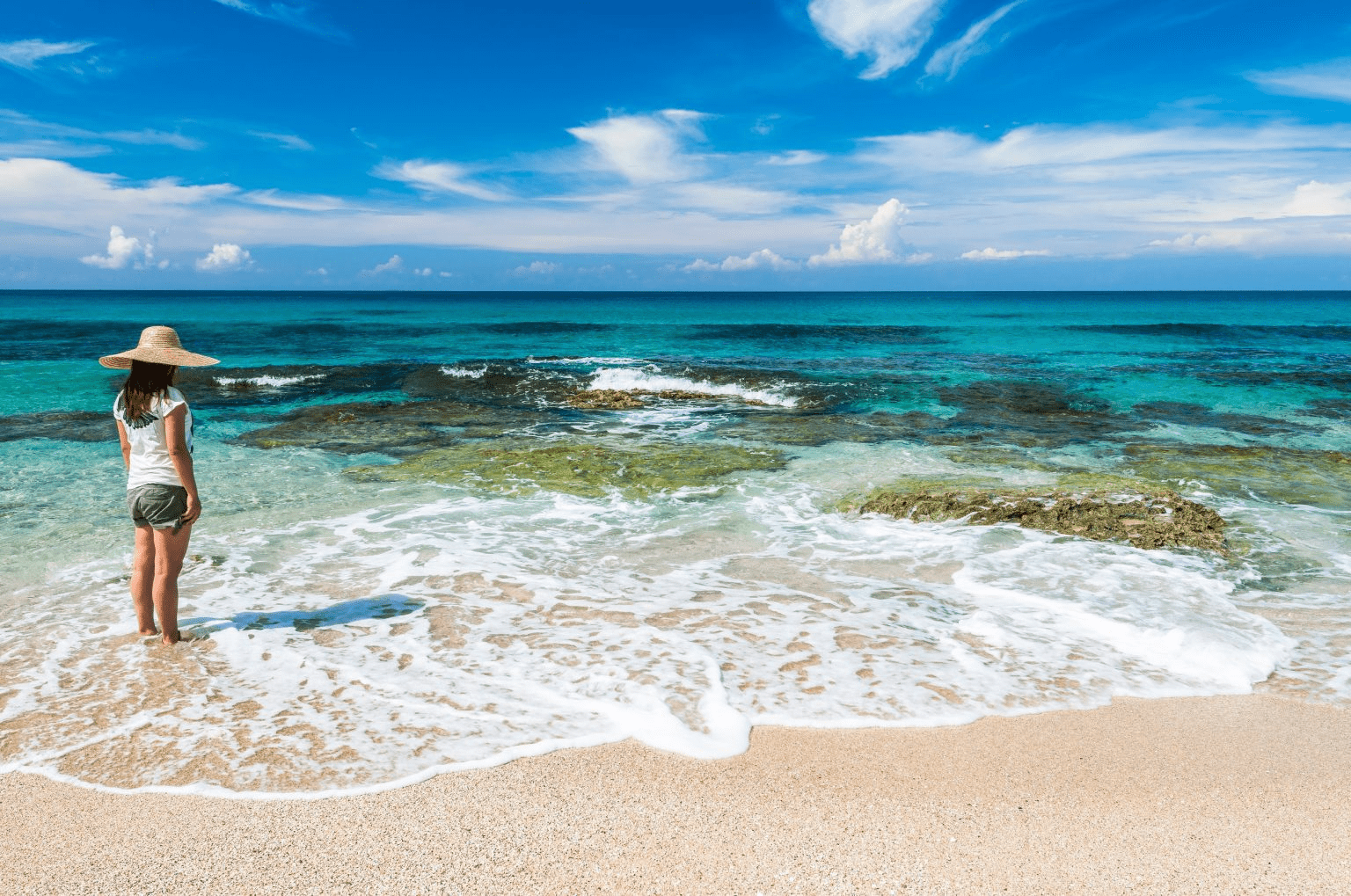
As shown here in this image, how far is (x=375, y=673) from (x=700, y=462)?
8.19m

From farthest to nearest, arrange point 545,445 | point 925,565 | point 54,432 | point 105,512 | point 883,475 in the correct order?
point 54,432 → point 545,445 → point 883,475 → point 105,512 → point 925,565

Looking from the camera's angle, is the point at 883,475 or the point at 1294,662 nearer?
the point at 1294,662

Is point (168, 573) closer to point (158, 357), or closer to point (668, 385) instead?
point (158, 357)

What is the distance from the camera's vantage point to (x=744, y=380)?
958 inches

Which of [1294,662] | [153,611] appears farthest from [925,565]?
[153,611]

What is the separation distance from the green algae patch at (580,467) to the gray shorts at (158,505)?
589cm

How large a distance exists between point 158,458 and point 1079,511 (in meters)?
9.30

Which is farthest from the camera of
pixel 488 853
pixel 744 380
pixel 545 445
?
pixel 744 380

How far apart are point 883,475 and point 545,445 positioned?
6.20 meters

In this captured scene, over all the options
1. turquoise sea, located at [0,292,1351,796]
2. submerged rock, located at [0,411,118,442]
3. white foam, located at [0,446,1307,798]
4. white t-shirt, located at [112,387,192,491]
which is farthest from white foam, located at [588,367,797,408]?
white t-shirt, located at [112,387,192,491]

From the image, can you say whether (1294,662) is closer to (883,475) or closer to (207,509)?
(883,475)

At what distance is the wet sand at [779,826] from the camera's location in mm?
3381

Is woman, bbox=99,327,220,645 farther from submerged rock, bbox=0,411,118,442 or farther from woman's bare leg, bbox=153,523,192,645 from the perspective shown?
submerged rock, bbox=0,411,118,442

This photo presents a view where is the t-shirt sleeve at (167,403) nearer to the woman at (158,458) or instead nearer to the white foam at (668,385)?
the woman at (158,458)
